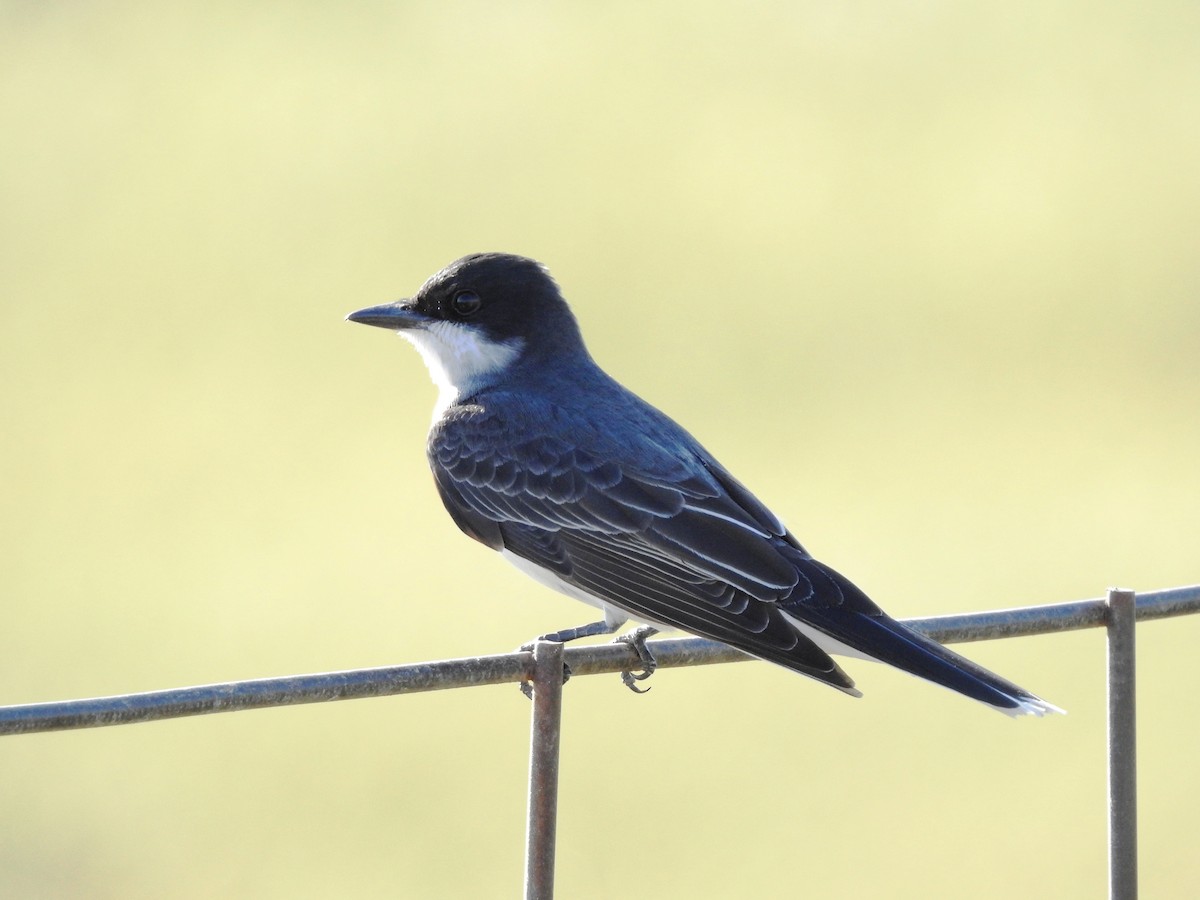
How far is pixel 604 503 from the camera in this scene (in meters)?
4.46

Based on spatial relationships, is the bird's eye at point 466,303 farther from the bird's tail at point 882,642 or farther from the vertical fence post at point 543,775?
the vertical fence post at point 543,775

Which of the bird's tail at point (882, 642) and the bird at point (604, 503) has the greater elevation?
the bird at point (604, 503)

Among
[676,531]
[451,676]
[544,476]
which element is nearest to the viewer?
[451,676]

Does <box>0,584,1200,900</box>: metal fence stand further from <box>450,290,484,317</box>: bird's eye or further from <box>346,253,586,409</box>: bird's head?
<box>450,290,484,317</box>: bird's eye

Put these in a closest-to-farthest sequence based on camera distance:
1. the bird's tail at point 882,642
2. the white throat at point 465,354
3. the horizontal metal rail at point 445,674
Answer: the horizontal metal rail at point 445,674 < the bird's tail at point 882,642 < the white throat at point 465,354

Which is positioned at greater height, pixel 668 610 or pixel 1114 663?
pixel 668 610

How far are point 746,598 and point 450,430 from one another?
5.16 ft

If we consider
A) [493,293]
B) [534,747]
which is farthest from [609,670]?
[493,293]

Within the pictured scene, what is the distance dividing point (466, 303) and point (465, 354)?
0.19 meters

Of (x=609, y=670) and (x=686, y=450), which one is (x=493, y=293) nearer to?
(x=686, y=450)

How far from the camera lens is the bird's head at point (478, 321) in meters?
5.21

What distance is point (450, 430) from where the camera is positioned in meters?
5.03

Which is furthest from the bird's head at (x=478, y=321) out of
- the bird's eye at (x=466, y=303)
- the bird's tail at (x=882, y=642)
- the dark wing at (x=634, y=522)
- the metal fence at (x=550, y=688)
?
the metal fence at (x=550, y=688)

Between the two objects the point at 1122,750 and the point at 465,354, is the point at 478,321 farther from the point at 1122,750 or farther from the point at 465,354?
the point at 1122,750
